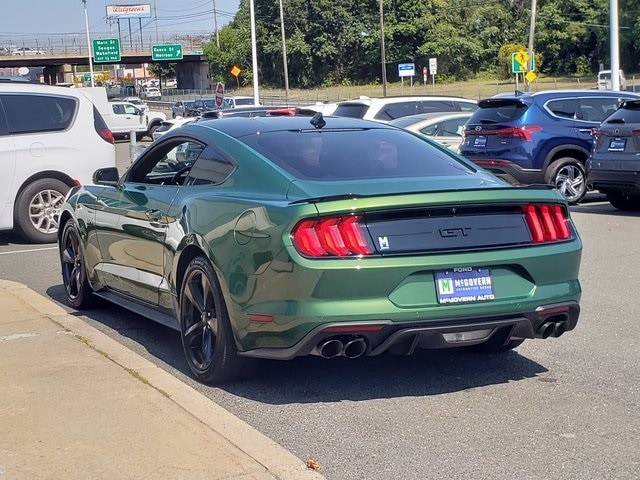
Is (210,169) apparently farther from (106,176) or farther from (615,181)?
(615,181)

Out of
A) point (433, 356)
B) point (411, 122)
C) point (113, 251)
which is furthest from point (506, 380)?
point (411, 122)

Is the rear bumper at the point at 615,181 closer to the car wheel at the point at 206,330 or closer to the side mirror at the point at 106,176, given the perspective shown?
the side mirror at the point at 106,176

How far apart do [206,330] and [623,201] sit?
10253 millimetres

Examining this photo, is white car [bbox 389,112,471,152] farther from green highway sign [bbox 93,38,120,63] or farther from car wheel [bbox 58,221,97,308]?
green highway sign [bbox 93,38,120,63]

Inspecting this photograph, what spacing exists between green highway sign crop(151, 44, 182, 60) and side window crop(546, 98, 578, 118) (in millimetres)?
77495

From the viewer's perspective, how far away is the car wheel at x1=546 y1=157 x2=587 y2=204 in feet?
50.6

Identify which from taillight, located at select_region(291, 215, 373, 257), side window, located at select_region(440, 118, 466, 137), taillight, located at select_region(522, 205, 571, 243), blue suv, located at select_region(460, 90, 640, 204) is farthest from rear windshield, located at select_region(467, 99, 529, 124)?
taillight, located at select_region(291, 215, 373, 257)

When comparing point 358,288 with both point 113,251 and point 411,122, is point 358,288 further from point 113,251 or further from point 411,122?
point 411,122

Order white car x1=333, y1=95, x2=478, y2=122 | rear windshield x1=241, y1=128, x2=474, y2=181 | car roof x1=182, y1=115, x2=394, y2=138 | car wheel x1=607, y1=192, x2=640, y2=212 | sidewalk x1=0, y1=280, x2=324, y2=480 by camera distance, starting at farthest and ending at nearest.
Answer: white car x1=333, y1=95, x2=478, y2=122 < car wheel x1=607, y1=192, x2=640, y2=212 < car roof x1=182, y1=115, x2=394, y2=138 < rear windshield x1=241, y1=128, x2=474, y2=181 < sidewalk x1=0, y1=280, x2=324, y2=480

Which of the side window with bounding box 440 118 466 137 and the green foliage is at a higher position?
the green foliage

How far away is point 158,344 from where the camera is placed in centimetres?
727

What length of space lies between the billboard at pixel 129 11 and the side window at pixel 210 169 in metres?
121

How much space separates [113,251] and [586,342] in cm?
343

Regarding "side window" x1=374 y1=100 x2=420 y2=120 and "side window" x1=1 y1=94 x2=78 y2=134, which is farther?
"side window" x1=374 y1=100 x2=420 y2=120
